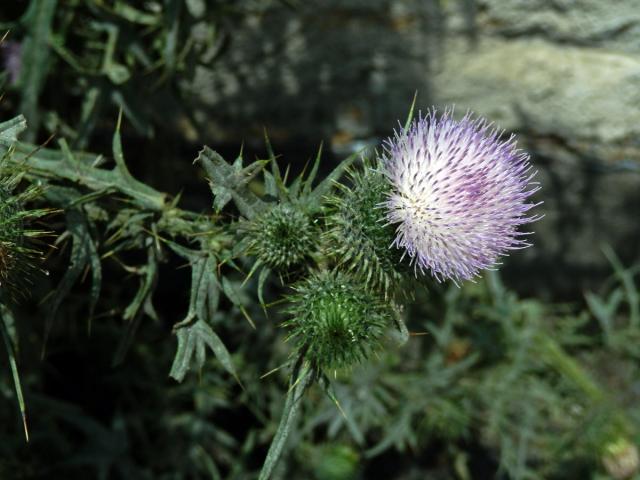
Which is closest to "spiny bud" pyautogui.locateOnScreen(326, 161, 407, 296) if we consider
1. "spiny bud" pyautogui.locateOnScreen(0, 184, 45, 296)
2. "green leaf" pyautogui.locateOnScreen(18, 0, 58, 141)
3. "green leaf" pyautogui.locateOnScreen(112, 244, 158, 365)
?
"green leaf" pyautogui.locateOnScreen(112, 244, 158, 365)

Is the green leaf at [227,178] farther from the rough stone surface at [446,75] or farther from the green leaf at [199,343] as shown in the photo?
the rough stone surface at [446,75]

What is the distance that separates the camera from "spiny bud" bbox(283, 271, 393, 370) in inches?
80.3

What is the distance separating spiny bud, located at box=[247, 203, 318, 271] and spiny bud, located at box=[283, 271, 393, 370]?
0.10 meters

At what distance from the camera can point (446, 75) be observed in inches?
150

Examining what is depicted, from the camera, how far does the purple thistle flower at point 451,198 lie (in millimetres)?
2043

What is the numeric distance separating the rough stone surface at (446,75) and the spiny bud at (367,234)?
1742 mm

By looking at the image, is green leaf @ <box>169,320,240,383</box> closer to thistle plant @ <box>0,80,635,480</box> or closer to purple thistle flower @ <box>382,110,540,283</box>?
thistle plant @ <box>0,80,635,480</box>

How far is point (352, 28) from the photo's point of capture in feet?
12.1

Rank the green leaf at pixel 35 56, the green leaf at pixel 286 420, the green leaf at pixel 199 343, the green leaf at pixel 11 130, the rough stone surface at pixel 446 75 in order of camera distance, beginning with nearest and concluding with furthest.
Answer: the green leaf at pixel 286 420, the green leaf at pixel 11 130, the green leaf at pixel 199 343, the green leaf at pixel 35 56, the rough stone surface at pixel 446 75

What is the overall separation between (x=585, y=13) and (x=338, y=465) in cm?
254

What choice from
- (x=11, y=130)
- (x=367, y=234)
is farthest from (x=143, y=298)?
(x=367, y=234)

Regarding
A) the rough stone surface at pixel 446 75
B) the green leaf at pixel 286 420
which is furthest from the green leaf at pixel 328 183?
the rough stone surface at pixel 446 75

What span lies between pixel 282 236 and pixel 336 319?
0.29 metres

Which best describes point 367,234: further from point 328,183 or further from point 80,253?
point 80,253
